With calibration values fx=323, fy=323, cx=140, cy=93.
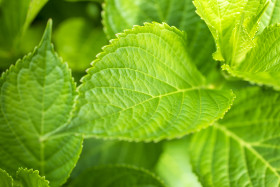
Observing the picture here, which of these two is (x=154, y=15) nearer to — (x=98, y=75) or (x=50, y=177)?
(x=98, y=75)

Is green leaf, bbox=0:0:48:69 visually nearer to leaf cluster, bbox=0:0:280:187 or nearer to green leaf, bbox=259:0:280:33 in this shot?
leaf cluster, bbox=0:0:280:187

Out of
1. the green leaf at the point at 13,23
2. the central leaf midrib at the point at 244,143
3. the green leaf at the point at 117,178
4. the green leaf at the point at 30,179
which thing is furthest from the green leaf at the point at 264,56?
the green leaf at the point at 13,23

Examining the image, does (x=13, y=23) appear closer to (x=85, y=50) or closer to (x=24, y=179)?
(x=85, y=50)

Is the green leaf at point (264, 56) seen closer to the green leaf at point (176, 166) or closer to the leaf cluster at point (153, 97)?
the leaf cluster at point (153, 97)

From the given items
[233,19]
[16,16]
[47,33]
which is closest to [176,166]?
[233,19]

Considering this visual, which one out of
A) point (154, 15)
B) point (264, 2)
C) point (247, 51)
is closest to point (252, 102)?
point (247, 51)
